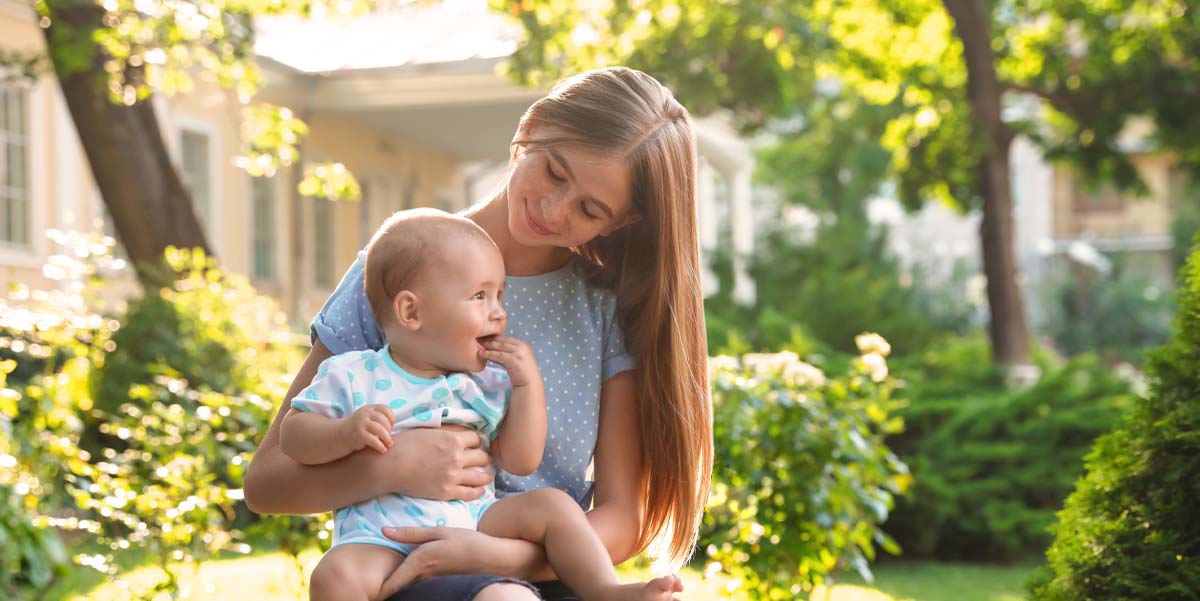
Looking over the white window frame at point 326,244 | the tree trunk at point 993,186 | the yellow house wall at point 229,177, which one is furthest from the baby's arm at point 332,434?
the white window frame at point 326,244

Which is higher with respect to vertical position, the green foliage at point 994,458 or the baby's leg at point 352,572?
the baby's leg at point 352,572

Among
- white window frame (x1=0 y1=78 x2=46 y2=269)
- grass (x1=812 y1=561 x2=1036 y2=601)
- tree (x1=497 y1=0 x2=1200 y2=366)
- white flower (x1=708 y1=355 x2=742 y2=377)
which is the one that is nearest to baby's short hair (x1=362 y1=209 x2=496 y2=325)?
white flower (x1=708 y1=355 x2=742 y2=377)

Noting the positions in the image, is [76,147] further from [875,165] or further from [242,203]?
[875,165]

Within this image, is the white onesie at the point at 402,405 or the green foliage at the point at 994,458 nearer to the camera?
the white onesie at the point at 402,405

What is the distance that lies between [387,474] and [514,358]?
11.8 inches

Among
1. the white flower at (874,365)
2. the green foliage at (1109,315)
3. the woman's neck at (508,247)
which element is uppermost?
the woman's neck at (508,247)

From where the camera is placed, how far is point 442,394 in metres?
2.33

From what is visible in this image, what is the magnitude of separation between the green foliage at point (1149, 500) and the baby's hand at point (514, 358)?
116cm

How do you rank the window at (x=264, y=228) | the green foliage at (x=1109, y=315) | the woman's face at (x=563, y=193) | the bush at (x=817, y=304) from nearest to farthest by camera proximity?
the woman's face at (x=563, y=193) → the bush at (x=817, y=304) → the window at (x=264, y=228) → the green foliage at (x=1109, y=315)

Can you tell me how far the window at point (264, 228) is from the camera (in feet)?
49.5

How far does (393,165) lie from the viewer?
58.7 feet

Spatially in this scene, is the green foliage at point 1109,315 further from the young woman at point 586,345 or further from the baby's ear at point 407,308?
the baby's ear at point 407,308

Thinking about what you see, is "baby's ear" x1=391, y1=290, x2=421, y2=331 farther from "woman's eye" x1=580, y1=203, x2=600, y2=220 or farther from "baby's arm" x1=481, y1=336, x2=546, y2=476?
"woman's eye" x1=580, y1=203, x2=600, y2=220

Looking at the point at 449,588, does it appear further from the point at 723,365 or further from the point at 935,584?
the point at 935,584
